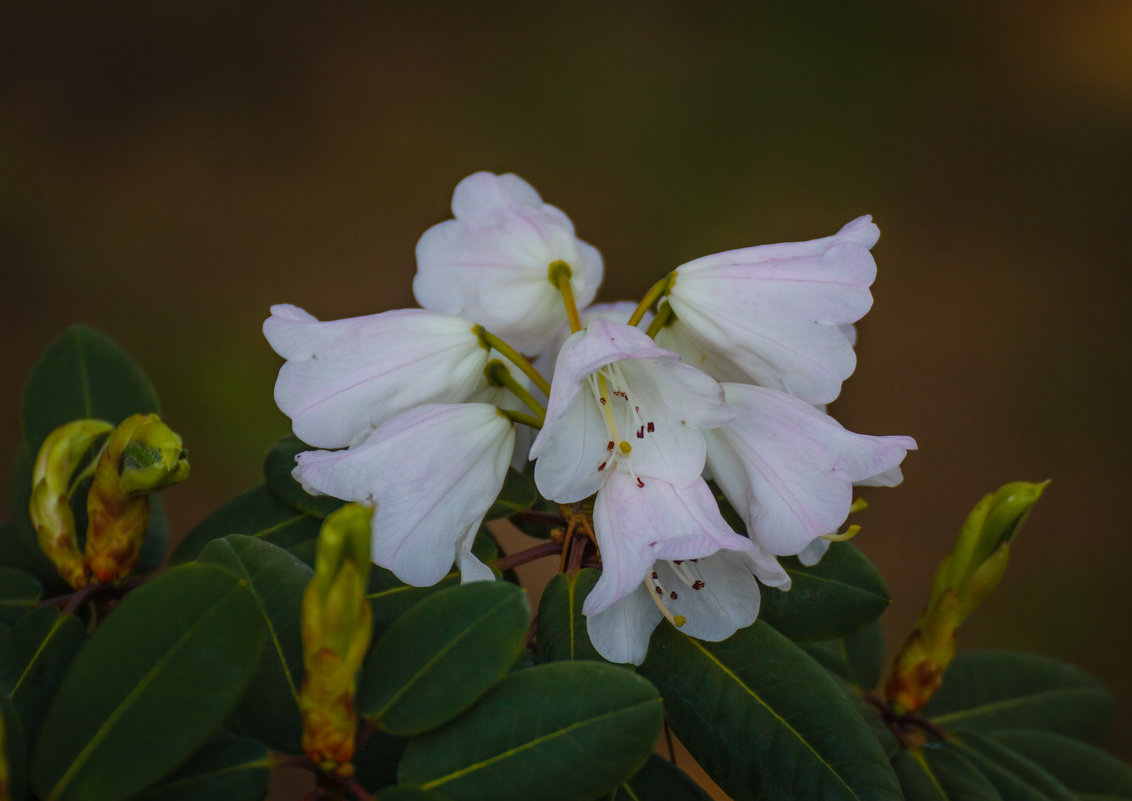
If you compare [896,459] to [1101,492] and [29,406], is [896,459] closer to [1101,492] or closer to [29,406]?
[29,406]

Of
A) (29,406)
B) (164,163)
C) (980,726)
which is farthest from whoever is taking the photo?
(164,163)

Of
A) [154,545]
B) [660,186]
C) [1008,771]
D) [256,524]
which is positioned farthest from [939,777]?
[660,186]

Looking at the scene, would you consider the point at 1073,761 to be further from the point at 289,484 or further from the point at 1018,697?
the point at 289,484

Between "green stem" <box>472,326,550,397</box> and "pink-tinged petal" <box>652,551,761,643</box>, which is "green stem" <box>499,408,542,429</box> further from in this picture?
"pink-tinged petal" <box>652,551,761,643</box>

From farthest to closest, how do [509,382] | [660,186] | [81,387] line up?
[660,186] < [81,387] < [509,382]

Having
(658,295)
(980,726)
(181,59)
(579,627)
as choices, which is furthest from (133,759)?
(181,59)

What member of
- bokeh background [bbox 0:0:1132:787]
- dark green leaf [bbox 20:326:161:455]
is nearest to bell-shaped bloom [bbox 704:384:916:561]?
dark green leaf [bbox 20:326:161:455]
